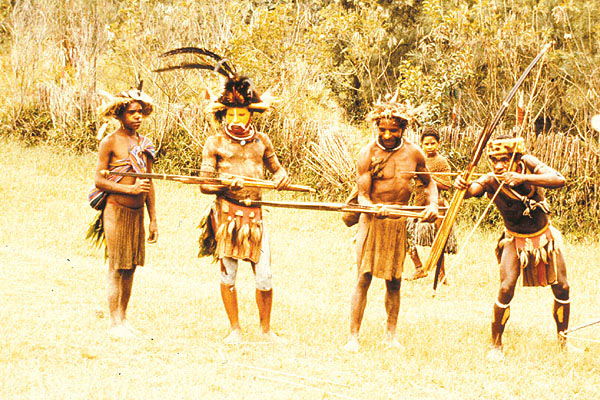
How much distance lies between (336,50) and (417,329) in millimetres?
12823

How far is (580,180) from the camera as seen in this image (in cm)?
1161

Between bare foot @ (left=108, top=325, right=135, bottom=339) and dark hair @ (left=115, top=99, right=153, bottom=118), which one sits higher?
dark hair @ (left=115, top=99, right=153, bottom=118)

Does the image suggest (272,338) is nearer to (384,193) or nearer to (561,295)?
(384,193)

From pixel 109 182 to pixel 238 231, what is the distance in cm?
108

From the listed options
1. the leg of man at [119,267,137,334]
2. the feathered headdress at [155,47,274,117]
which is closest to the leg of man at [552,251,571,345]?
the feathered headdress at [155,47,274,117]

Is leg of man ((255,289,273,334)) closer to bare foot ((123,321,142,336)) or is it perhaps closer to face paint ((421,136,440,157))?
bare foot ((123,321,142,336))

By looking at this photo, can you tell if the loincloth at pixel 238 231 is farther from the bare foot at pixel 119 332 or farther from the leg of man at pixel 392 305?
the leg of man at pixel 392 305

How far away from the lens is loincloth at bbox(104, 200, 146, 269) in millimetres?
6273

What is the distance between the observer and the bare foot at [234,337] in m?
6.26

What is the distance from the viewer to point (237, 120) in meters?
6.37

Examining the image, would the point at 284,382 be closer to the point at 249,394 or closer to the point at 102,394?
the point at 249,394

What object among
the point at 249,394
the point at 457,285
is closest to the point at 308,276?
the point at 457,285

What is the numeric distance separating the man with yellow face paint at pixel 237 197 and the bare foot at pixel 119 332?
789 millimetres

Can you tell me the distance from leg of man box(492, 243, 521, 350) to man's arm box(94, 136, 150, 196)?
2.91 metres
